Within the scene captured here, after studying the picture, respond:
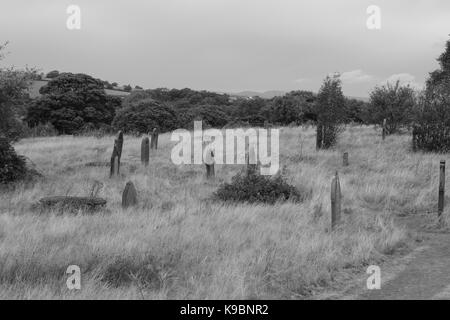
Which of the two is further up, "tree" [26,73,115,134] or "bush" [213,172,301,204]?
"tree" [26,73,115,134]

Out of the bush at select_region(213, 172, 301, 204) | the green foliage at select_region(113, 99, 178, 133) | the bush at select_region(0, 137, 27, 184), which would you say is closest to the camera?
the bush at select_region(213, 172, 301, 204)

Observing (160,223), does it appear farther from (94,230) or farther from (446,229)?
(446,229)

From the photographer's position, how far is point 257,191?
1141 cm

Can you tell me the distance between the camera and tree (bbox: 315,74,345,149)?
876 inches

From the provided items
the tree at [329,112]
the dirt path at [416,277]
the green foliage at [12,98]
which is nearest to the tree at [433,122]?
the tree at [329,112]

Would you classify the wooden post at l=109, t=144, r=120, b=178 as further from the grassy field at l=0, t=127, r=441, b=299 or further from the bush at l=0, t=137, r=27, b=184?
the bush at l=0, t=137, r=27, b=184

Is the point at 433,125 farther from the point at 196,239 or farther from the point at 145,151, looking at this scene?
the point at 196,239

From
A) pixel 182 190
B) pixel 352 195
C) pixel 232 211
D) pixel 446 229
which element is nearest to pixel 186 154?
pixel 182 190

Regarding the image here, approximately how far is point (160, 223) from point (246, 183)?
3873 millimetres

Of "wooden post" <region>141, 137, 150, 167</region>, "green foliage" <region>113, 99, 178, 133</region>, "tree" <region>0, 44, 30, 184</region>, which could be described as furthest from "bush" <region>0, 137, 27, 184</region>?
"green foliage" <region>113, 99, 178, 133</region>

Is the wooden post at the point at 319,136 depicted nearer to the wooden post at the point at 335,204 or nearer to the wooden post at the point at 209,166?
the wooden post at the point at 209,166

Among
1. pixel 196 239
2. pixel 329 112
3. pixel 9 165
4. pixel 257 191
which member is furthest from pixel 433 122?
pixel 196 239

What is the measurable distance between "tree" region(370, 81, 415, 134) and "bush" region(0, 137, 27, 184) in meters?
21.0

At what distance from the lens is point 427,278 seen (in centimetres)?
631
